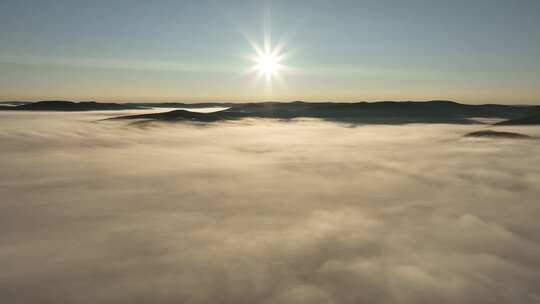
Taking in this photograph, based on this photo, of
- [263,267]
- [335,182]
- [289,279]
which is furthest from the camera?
[335,182]

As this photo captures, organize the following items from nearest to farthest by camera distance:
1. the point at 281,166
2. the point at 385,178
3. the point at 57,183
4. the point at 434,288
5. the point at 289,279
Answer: the point at 434,288
the point at 289,279
the point at 57,183
the point at 385,178
the point at 281,166

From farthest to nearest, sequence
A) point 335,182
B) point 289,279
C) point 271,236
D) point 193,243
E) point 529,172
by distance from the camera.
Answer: point 529,172 → point 335,182 → point 271,236 → point 193,243 → point 289,279

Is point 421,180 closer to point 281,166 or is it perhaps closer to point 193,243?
point 281,166

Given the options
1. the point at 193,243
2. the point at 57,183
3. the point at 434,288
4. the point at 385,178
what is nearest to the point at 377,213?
the point at 434,288

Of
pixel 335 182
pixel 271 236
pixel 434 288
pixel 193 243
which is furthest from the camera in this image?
pixel 335 182

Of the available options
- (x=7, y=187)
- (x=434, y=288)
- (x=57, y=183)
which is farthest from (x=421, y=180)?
(x=7, y=187)

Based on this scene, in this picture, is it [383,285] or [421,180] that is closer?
[383,285]

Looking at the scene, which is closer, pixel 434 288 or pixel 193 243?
pixel 434 288

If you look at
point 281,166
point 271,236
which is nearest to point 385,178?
point 281,166

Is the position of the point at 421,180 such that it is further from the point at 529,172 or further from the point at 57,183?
the point at 57,183
